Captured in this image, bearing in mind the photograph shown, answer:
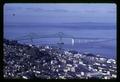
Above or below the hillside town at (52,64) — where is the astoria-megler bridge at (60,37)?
above

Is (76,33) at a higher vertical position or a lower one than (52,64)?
higher

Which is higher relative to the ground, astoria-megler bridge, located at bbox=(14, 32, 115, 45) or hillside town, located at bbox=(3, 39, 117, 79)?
astoria-megler bridge, located at bbox=(14, 32, 115, 45)

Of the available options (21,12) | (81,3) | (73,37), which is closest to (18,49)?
(21,12)

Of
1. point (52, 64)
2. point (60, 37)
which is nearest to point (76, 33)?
point (60, 37)

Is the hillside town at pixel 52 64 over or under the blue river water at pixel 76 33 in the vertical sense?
under

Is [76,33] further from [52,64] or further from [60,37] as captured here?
[52,64]

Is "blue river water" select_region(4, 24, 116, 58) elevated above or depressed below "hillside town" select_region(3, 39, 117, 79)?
above

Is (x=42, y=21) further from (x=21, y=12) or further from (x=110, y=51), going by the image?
(x=110, y=51)

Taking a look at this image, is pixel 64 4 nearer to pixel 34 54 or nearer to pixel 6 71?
pixel 34 54

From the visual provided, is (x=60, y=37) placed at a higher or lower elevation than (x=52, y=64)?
higher

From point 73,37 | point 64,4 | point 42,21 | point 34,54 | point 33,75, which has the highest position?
point 64,4

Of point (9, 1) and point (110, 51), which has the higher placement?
point (9, 1)
